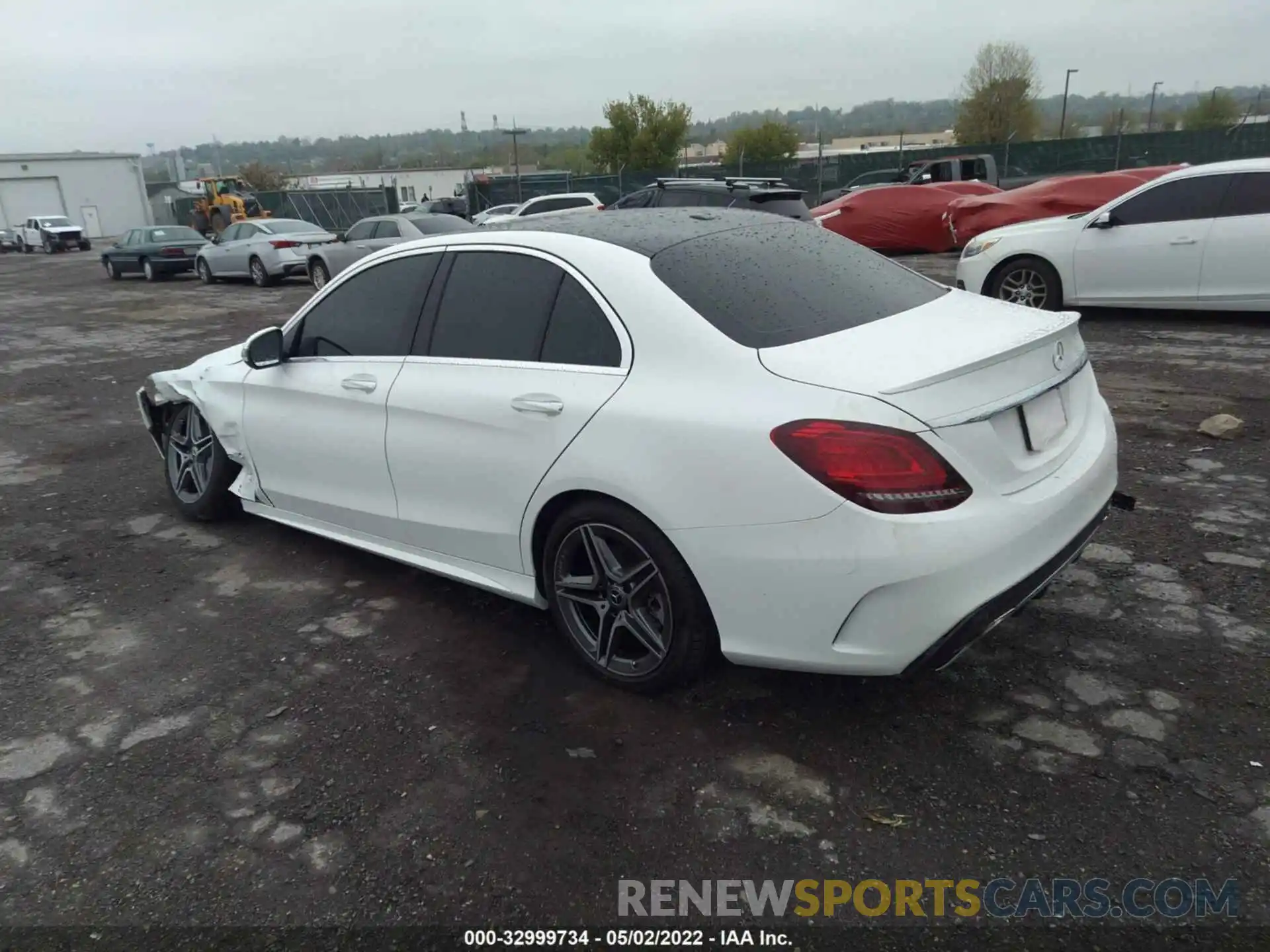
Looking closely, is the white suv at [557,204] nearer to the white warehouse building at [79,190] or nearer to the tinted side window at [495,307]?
the tinted side window at [495,307]

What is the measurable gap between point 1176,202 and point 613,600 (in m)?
8.19

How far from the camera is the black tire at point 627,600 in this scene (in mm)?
3047

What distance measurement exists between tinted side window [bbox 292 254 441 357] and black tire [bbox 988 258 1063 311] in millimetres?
7261

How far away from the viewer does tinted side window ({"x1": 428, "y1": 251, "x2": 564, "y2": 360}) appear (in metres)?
3.50

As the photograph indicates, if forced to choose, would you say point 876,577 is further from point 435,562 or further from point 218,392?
point 218,392

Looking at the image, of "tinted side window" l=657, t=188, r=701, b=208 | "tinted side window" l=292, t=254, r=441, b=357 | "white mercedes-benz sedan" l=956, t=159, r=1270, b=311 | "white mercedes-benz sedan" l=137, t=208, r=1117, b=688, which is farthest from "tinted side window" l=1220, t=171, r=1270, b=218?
"tinted side window" l=292, t=254, r=441, b=357

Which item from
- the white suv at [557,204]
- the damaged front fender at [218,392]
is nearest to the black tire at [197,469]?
the damaged front fender at [218,392]

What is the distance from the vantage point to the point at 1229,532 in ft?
14.3

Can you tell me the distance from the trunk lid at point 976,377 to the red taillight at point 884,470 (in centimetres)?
9

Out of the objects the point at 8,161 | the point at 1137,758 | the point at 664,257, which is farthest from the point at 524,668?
the point at 8,161

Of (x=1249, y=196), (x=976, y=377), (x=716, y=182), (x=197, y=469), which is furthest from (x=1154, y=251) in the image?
(x=197, y=469)

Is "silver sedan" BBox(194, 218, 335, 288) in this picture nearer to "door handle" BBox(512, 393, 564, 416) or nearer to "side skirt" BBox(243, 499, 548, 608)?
"side skirt" BBox(243, 499, 548, 608)

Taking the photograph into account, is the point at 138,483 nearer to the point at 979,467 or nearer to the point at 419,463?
the point at 419,463

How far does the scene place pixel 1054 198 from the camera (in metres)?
13.6
